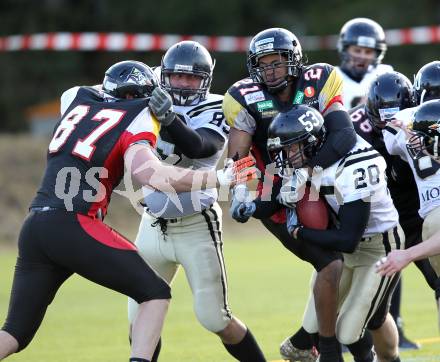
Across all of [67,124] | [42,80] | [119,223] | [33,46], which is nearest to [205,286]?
[67,124]

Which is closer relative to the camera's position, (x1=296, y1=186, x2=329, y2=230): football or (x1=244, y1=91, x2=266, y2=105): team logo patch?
(x1=296, y1=186, x2=329, y2=230): football

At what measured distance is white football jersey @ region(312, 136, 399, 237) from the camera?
17.4 feet

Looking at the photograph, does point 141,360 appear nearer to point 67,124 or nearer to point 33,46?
Answer: point 67,124

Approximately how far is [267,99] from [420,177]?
39.4 inches

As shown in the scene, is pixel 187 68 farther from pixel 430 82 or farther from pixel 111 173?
pixel 430 82

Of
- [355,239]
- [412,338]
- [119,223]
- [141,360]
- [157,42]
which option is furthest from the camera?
[157,42]

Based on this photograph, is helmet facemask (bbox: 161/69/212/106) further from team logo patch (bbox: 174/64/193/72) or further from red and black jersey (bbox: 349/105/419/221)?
red and black jersey (bbox: 349/105/419/221)

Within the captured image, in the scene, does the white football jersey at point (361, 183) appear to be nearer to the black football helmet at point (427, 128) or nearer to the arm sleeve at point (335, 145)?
the arm sleeve at point (335, 145)

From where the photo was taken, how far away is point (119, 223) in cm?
1662

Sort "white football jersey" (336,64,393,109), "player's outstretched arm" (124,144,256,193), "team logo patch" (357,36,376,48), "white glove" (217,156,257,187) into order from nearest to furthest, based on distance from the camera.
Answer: "player's outstretched arm" (124,144,256,193) → "white glove" (217,156,257,187) → "white football jersey" (336,64,393,109) → "team logo patch" (357,36,376,48)

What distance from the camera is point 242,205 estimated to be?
5.24 metres

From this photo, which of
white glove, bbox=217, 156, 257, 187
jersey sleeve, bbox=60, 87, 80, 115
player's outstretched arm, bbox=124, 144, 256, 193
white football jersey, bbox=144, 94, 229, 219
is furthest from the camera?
white football jersey, bbox=144, 94, 229, 219

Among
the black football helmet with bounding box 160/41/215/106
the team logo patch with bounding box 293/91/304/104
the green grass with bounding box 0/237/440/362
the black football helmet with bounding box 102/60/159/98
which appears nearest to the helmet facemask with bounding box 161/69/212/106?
the black football helmet with bounding box 160/41/215/106

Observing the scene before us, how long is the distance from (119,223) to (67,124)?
11.5 meters
